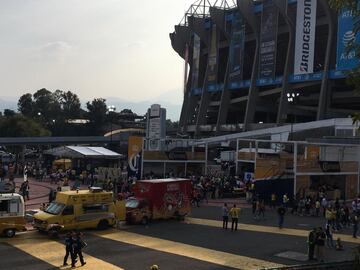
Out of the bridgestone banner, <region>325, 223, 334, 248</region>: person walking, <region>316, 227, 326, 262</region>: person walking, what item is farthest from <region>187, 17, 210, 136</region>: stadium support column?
<region>316, 227, 326, 262</region>: person walking

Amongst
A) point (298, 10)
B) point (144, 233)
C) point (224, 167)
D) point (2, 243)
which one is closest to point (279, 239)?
point (144, 233)

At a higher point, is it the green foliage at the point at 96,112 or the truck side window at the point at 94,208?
the green foliage at the point at 96,112

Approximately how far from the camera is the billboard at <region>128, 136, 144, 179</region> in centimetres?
4997

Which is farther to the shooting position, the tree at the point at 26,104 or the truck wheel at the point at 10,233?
the tree at the point at 26,104

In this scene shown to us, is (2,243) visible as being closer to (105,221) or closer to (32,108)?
(105,221)

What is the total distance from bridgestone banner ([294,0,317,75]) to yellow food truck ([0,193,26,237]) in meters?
49.7

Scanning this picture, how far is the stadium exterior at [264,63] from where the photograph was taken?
2685 inches

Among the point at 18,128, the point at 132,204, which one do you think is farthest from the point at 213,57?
the point at 132,204

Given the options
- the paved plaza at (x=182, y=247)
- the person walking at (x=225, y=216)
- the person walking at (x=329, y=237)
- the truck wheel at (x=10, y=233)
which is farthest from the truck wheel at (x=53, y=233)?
the person walking at (x=329, y=237)

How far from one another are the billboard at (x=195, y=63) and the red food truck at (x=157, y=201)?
65529 millimetres

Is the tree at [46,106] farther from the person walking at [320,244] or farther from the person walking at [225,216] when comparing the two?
the person walking at [320,244]

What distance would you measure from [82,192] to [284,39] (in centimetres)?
6343

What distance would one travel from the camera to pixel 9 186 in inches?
1441

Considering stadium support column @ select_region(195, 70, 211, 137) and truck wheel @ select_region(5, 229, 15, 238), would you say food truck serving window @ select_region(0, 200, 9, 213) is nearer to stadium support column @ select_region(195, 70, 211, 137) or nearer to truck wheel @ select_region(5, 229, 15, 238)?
truck wheel @ select_region(5, 229, 15, 238)
